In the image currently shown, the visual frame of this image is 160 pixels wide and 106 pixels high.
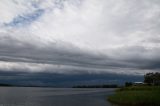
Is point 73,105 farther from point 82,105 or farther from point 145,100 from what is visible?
point 145,100

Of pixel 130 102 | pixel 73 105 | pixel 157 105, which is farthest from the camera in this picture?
pixel 73 105

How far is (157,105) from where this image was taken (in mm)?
51281

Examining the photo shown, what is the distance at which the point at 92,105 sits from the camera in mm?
70000

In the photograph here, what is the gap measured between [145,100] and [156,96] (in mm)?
2524

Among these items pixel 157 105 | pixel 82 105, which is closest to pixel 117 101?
pixel 82 105

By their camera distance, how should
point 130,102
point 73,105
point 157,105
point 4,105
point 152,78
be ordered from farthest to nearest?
point 152,78
point 73,105
point 4,105
point 130,102
point 157,105

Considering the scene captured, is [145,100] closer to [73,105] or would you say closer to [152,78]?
[73,105]

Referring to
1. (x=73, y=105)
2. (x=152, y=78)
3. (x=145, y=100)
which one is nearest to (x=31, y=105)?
(x=73, y=105)

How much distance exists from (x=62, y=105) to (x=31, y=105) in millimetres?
7830

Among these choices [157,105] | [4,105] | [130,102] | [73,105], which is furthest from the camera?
[73,105]

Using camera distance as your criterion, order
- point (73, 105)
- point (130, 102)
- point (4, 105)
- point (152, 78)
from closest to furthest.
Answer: point (130, 102), point (4, 105), point (73, 105), point (152, 78)

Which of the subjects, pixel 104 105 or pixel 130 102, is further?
pixel 104 105

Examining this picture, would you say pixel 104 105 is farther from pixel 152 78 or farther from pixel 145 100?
pixel 152 78

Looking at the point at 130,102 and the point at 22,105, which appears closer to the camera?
the point at 130,102
